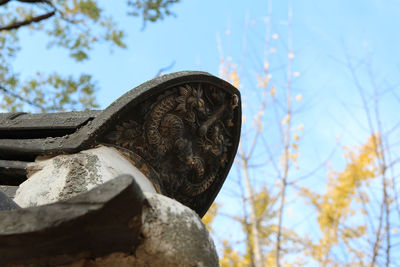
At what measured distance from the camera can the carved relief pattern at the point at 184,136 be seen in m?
1.98

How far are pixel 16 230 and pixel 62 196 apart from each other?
18.8 inches

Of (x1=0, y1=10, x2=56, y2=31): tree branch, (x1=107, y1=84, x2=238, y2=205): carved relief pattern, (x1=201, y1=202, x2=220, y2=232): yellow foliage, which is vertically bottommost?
(x1=107, y1=84, x2=238, y2=205): carved relief pattern

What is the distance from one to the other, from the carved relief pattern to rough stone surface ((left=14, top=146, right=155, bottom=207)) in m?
0.16

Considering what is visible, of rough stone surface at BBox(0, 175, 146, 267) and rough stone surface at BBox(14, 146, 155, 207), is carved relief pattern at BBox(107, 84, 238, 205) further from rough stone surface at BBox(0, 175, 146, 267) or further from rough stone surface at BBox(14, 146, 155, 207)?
rough stone surface at BBox(0, 175, 146, 267)

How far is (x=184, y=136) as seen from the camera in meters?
2.14

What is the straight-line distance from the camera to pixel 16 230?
3.54 ft

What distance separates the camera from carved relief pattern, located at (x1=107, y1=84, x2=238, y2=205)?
1979mm

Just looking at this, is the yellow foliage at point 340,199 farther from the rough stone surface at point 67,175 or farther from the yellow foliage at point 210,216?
the rough stone surface at point 67,175

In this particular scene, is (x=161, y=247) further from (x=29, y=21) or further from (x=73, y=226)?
(x=29, y=21)

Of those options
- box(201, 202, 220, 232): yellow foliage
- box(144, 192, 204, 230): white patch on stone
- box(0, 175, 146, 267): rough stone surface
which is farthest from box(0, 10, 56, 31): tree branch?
box(0, 175, 146, 267): rough stone surface

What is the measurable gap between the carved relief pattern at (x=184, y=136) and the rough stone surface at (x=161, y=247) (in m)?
0.64

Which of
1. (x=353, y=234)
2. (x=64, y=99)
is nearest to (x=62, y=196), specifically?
(x=64, y=99)

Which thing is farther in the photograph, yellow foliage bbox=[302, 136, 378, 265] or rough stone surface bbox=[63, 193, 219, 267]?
yellow foliage bbox=[302, 136, 378, 265]

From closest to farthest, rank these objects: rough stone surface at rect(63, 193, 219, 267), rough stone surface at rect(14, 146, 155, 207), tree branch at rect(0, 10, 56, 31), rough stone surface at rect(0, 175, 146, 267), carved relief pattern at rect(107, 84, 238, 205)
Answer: rough stone surface at rect(0, 175, 146, 267), rough stone surface at rect(63, 193, 219, 267), rough stone surface at rect(14, 146, 155, 207), carved relief pattern at rect(107, 84, 238, 205), tree branch at rect(0, 10, 56, 31)
